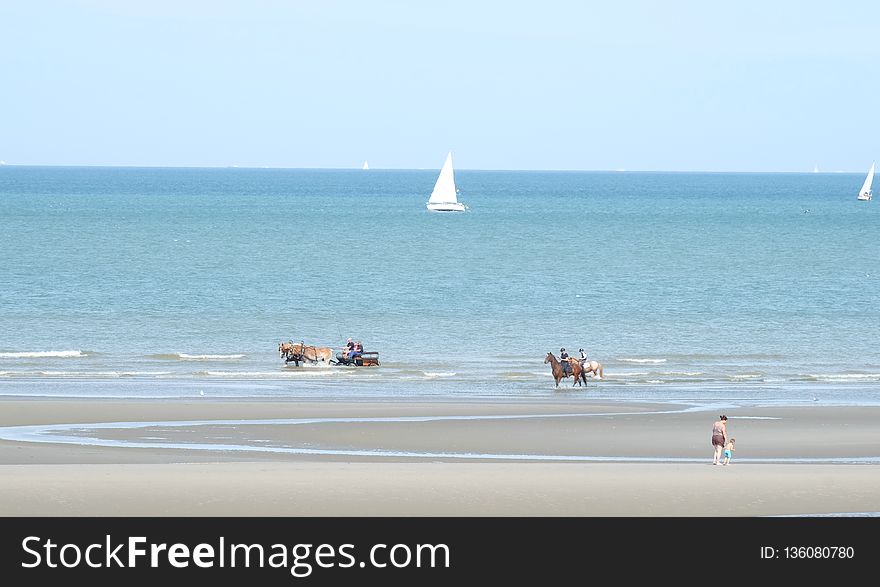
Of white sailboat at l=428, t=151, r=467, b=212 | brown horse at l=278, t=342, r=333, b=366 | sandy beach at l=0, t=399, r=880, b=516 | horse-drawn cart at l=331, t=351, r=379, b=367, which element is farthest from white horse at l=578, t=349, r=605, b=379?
white sailboat at l=428, t=151, r=467, b=212

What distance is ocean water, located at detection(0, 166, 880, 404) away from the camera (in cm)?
3934

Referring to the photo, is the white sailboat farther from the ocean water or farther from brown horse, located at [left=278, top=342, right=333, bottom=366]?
brown horse, located at [left=278, top=342, right=333, bottom=366]

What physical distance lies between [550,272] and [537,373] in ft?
134

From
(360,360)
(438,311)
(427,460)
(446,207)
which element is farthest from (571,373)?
(446,207)

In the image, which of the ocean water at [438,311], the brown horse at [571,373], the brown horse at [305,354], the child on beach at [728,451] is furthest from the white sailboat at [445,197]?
the child on beach at [728,451]

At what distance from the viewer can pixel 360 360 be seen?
41.8m

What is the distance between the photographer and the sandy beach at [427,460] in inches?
794

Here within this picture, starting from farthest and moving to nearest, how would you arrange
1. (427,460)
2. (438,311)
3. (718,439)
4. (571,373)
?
1. (438,311)
2. (571,373)
3. (427,460)
4. (718,439)

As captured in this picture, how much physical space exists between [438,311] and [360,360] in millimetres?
17289

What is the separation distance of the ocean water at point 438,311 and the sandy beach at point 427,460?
3991 mm

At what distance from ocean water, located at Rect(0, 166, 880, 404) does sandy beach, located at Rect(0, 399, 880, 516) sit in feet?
13.1

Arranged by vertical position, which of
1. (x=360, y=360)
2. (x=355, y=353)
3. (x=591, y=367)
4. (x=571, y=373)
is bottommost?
(x=571, y=373)

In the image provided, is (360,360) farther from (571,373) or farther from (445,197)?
(445,197)
